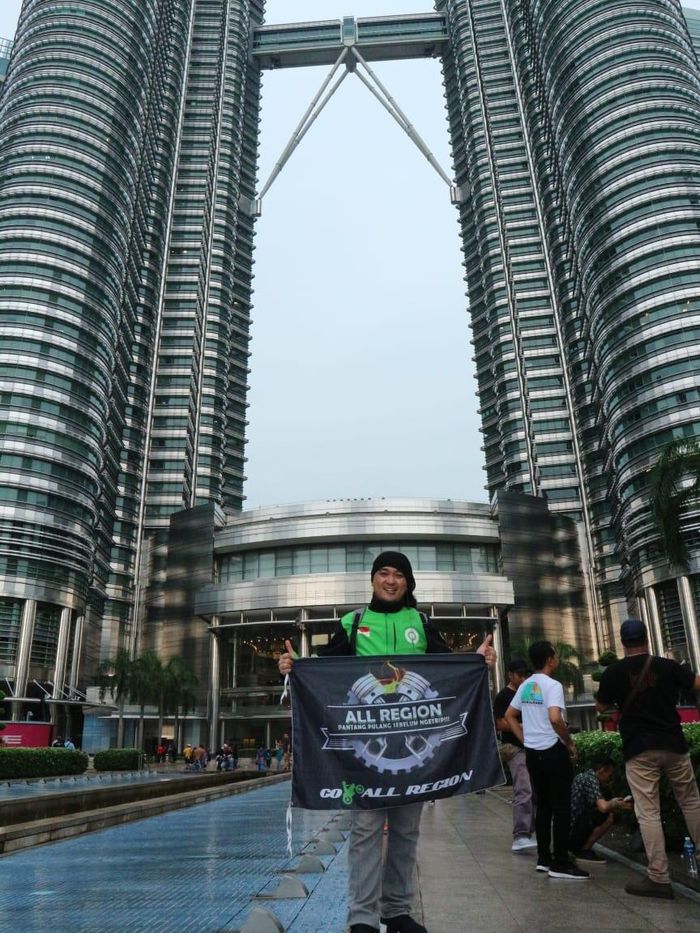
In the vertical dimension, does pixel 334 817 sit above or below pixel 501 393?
below

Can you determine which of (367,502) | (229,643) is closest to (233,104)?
(367,502)

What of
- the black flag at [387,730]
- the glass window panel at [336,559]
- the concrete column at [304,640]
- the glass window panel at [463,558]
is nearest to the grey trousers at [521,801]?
the black flag at [387,730]

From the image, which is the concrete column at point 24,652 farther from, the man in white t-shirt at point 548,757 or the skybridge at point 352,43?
the skybridge at point 352,43

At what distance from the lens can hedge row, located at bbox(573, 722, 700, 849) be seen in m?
7.69

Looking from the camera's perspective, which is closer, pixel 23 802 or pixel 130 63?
pixel 23 802

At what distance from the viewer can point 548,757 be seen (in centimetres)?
702

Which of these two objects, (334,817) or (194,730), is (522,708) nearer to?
(334,817)

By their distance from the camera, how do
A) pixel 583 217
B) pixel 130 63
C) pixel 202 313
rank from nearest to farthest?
pixel 583 217
pixel 130 63
pixel 202 313

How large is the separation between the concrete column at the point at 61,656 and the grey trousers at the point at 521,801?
214 ft

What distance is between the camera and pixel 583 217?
8238cm

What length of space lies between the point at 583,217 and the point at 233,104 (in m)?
79.1

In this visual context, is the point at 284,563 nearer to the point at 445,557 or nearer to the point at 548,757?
the point at 445,557

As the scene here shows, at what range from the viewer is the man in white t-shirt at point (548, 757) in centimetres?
686

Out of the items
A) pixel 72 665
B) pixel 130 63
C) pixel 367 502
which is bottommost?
pixel 72 665
